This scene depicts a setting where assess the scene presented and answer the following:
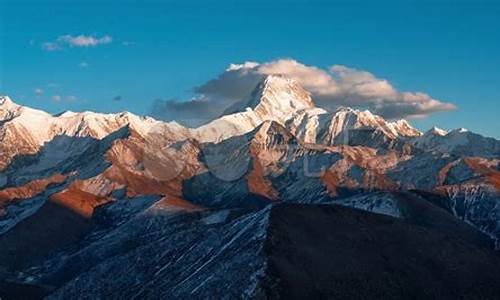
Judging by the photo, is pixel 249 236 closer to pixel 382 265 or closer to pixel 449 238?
pixel 382 265

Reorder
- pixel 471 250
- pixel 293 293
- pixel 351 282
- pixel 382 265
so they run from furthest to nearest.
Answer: pixel 471 250
pixel 382 265
pixel 351 282
pixel 293 293

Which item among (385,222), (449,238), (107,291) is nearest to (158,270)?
(107,291)

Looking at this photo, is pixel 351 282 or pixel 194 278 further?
pixel 194 278

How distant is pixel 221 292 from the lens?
159m

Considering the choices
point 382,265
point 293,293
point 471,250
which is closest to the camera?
point 293,293

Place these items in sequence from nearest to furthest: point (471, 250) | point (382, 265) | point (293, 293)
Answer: point (293, 293) < point (382, 265) < point (471, 250)

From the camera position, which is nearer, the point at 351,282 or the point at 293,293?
the point at 293,293

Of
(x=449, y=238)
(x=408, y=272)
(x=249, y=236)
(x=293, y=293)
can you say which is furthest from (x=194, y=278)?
(x=449, y=238)

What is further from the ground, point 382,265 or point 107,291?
point 382,265

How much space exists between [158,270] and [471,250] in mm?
71327

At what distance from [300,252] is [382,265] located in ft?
58.4

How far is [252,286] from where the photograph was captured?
153 meters

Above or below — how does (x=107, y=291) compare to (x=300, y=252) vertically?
below

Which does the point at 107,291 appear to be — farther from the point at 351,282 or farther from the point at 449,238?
the point at 449,238
